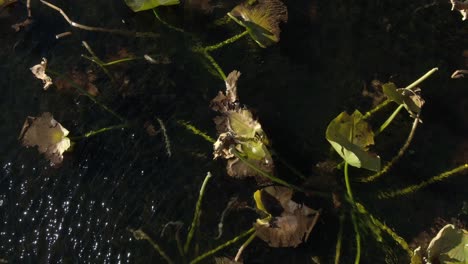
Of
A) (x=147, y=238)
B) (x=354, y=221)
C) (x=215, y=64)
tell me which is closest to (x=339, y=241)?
(x=354, y=221)

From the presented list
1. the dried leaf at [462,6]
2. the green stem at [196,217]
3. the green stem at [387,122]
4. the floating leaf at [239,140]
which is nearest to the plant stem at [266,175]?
the floating leaf at [239,140]

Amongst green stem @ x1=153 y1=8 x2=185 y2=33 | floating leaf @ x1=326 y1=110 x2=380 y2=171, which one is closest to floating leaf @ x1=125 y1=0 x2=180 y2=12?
green stem @ x1=153 y1=8 x2=185 y2=33

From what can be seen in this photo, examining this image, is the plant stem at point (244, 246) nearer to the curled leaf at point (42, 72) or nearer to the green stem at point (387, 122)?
the green stem at point (387, 122)

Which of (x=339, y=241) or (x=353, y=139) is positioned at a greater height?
(x=353, y=139)

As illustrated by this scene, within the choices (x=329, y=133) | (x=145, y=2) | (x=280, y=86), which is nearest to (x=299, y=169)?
(x=329, y=133)

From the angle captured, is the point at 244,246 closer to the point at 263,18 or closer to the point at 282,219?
the point at 282,219

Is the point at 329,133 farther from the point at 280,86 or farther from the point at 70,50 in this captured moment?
the point at 70,50
